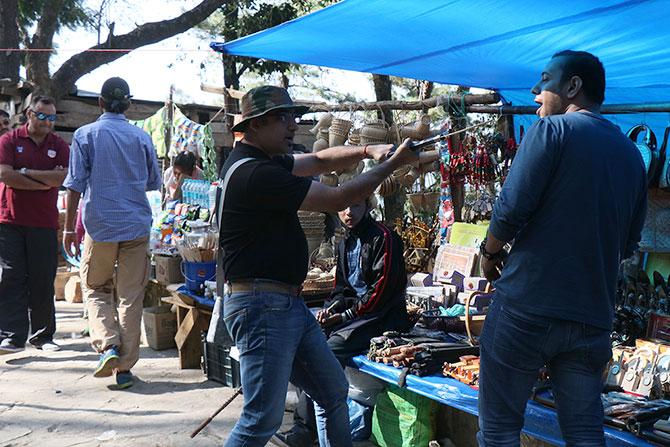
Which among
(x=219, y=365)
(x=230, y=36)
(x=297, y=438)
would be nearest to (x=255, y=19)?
(x=230, y=36)

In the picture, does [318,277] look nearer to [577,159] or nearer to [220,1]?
[577,159]

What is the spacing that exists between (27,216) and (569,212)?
473 cm

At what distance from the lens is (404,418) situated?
3.91m

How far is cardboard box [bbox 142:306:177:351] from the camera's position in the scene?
20.1ft

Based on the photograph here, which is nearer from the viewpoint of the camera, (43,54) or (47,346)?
(47,346)

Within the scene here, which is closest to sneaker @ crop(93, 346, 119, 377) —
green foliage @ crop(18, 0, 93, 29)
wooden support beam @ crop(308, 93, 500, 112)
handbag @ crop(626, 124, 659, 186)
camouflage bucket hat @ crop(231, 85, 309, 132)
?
camouflage bucket hat @ crop(231, 85, 309, 132)

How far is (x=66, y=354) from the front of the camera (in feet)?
19.3

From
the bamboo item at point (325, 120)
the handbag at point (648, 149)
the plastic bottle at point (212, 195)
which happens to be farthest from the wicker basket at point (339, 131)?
the handbag at point (648, 149)

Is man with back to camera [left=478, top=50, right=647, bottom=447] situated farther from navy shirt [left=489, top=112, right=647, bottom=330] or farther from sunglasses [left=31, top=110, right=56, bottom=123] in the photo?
sunglasses [left=31, top=110, right=56, bottom=123]

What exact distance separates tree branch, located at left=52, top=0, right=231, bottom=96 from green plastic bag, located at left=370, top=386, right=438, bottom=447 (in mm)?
10620

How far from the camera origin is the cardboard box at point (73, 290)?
27.0 feet

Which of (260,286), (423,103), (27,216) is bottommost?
(260,286)

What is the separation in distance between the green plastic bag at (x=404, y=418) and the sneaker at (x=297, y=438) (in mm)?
450

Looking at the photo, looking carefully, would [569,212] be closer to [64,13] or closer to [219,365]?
[219,365]
